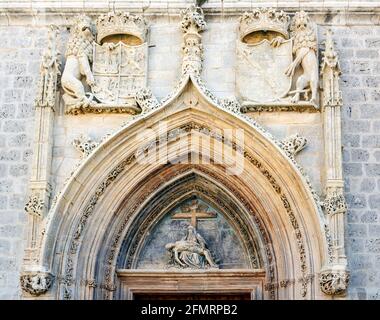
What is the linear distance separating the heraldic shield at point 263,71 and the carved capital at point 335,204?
5.41 feet

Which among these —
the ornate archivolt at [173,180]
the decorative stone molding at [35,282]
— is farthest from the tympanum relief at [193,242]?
the decorative stone molding at [35,282]

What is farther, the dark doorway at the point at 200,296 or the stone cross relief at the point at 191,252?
the stone cross relief at the point at 191,252

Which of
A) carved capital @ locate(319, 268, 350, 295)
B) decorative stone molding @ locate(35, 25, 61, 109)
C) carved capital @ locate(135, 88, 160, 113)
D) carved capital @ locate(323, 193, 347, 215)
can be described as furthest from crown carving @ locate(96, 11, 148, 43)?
carved capital @ locate(319, 268, 350, 295)

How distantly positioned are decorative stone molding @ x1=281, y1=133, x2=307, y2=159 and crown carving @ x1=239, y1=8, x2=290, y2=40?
63.5 inches

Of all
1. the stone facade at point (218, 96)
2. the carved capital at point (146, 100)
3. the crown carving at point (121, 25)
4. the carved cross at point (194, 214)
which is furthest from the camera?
the carved cross at point (194, 214)

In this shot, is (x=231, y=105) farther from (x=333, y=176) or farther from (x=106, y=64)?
(x=106, y=64)

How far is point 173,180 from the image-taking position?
1339 cm

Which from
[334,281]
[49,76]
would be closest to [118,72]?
[49,76]

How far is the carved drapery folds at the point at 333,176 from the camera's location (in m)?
11.9

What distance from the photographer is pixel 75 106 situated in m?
13.0

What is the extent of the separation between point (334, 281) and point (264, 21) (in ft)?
12.9

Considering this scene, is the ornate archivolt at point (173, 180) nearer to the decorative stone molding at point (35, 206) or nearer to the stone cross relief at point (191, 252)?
the decorative stone molding at point (35, 206)

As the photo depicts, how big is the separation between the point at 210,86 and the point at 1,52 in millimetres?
3153
